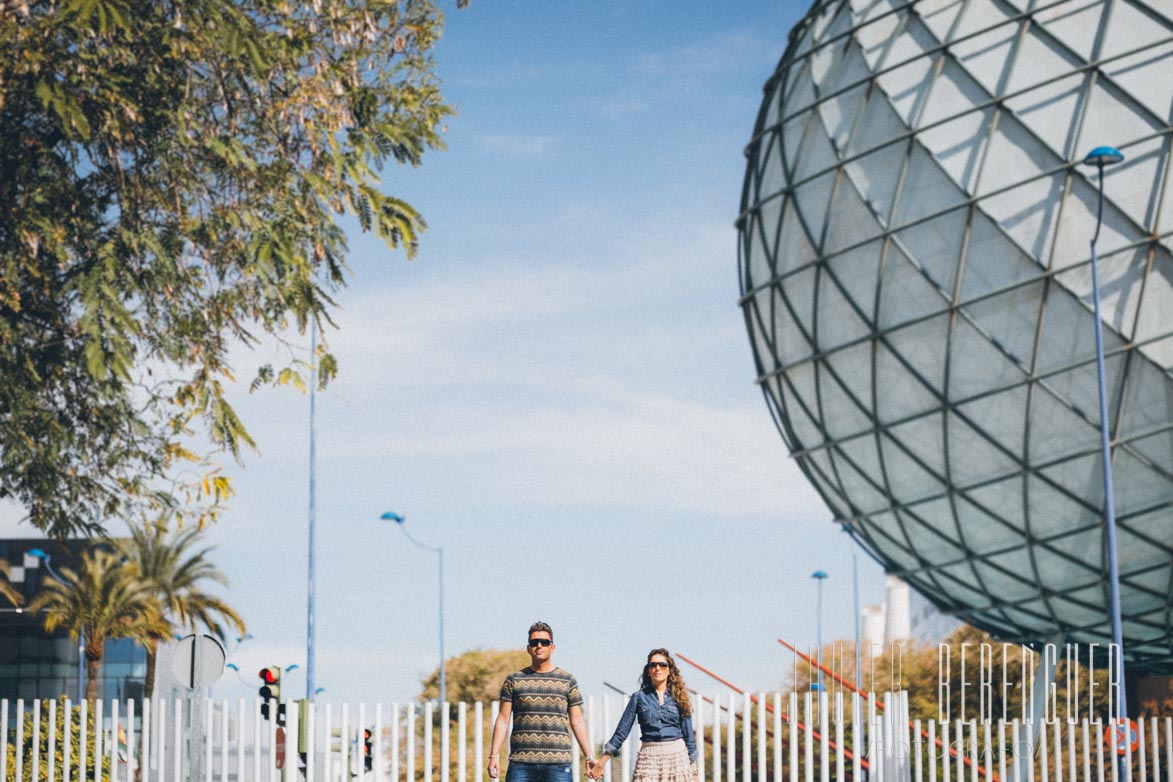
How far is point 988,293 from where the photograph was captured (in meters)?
23.5

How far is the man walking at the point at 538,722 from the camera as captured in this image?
9625 mm

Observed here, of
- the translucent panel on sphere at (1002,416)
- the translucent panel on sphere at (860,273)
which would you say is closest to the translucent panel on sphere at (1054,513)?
the translucent panel on sphere at (1002,416)

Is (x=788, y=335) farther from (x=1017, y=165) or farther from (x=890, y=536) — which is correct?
(x=1017, y=165)

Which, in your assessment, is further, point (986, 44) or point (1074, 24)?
point (986, 44)

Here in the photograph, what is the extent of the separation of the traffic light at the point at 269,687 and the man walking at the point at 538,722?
4.33m

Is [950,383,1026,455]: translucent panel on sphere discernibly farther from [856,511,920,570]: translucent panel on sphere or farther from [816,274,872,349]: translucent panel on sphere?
A: [856,511,920,570]: translucent panel on sphere

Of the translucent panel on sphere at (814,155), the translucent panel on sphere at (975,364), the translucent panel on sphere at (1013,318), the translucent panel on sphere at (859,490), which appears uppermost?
the translucent panel on sphere at (814,155)

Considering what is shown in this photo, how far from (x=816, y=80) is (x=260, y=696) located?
17589mm

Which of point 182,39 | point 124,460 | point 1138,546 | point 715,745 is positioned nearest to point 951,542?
point 1138,546

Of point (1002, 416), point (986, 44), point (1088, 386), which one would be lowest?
point (1002, 416)

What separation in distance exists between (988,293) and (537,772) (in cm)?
1576

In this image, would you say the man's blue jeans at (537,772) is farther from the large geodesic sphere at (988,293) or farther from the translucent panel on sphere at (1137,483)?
the translucent panel on sphere at (1137,483)

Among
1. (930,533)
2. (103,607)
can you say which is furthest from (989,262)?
(103,607)

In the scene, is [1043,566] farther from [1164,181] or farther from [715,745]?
[715,745]
